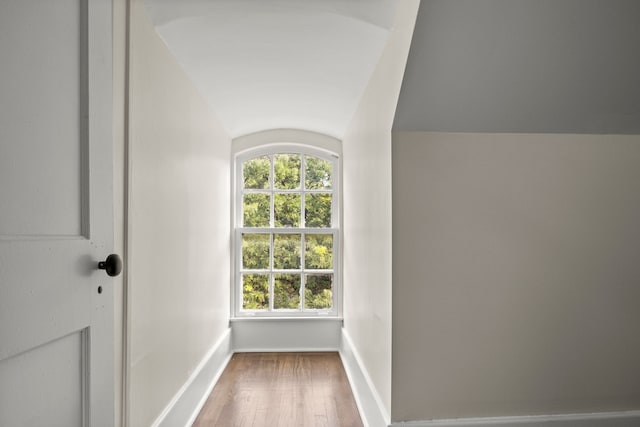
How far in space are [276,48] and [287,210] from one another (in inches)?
85.1

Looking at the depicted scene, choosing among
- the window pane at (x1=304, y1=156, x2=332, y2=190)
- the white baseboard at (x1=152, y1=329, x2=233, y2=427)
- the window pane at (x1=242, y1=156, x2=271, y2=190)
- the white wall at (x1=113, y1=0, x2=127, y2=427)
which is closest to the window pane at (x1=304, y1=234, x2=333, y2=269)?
the window pane at (x1=304, y1=156, x2=332, y2=190)

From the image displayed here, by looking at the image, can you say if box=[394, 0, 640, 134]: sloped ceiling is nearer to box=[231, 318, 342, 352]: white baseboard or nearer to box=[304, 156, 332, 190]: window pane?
box=[304, 156, 332, 190]: window pane

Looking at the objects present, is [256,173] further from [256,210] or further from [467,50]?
[467,50]

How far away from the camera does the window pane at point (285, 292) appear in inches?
168

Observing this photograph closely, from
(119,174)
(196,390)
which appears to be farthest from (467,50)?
(196,390)

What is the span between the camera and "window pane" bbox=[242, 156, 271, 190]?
14.2ft

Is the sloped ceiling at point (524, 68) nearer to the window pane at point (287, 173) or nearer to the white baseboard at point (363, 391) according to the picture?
the white baseboard at point (363, 391)

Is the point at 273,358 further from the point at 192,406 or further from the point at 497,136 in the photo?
the point at 497,136

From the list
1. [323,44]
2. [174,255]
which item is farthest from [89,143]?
[323,44]

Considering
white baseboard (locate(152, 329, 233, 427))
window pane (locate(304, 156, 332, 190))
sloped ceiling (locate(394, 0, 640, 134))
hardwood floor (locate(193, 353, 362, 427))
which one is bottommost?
hardwood floor (locate(193, 353, 362, 427))

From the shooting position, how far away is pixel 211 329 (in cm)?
326

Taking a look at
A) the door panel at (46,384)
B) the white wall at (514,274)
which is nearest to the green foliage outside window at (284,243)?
the white wall at (514,274)

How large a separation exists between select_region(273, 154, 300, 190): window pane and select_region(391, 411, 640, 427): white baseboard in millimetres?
2791

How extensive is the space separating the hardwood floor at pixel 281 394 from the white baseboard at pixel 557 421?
77 centimetres
